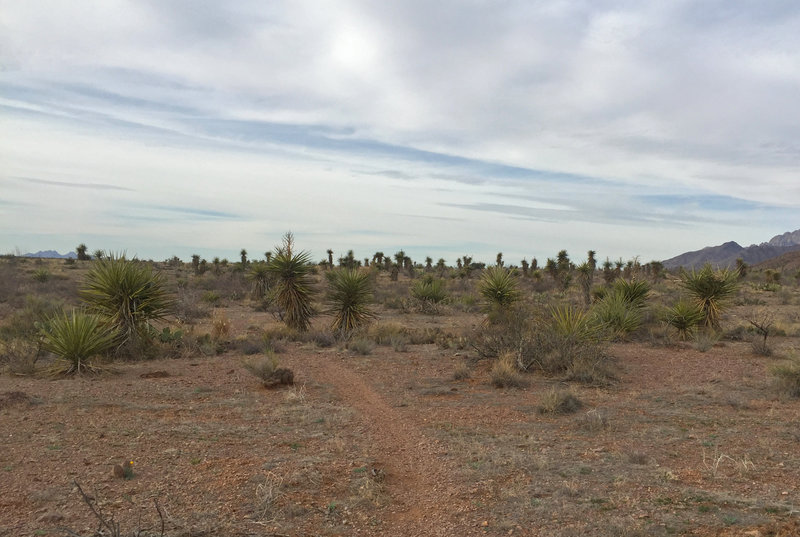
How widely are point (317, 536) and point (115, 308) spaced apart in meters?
10.9

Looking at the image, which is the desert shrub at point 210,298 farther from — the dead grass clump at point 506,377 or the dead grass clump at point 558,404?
the dead grass clump at point 558,404

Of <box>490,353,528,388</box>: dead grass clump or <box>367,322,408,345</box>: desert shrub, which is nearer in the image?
<box>490,353,528,388</box>: dead grass clump

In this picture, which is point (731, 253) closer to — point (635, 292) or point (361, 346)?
point (635, 292)

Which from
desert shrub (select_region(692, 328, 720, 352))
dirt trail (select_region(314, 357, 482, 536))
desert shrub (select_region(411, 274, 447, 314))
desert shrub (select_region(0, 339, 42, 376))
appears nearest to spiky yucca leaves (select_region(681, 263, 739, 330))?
desert shrub (select_region(692, 328, 720, 352))

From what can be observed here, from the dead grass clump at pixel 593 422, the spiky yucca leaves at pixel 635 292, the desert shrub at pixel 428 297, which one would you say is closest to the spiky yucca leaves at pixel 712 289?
the spiky yucca leaves at pixel 635 292

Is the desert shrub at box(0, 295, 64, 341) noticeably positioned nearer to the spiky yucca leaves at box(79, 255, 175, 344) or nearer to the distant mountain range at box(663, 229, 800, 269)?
the spiky yucca leaves at box(79, 255, 175, 344)

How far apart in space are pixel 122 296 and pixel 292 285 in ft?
17.8

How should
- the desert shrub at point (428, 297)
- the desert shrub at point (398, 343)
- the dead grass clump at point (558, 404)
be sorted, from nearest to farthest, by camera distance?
the dead grass clump at point (558, 404), the desert shrub at point (398, 343), the desert shrub at point (428, 297)

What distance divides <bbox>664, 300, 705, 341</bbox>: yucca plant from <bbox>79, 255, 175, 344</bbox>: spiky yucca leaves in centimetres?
1494

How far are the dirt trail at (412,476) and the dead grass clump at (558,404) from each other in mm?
2228

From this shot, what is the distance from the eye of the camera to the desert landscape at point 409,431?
5168 millimetres

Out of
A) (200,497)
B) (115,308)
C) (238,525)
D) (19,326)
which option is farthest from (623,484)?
(19,326)

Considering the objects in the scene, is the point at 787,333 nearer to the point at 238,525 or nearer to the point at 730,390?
the point at 730,390

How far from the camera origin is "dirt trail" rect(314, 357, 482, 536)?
5.13 metres
